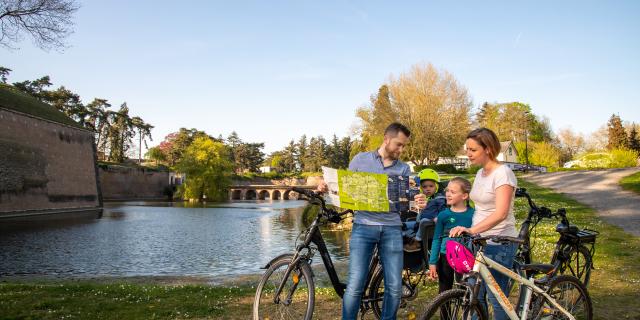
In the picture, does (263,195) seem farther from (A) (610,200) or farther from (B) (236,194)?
(A) (610,200)

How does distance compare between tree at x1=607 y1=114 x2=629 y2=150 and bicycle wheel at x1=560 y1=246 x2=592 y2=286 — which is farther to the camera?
tree at x1=607 y1=114 x2=629 y2=150

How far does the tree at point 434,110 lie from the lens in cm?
4919

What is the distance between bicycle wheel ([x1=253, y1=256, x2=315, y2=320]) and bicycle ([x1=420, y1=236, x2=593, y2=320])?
1315 millimetres

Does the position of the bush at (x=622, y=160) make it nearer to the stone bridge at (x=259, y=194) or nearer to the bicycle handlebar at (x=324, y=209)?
the stone bridge at (x=259, y=194)

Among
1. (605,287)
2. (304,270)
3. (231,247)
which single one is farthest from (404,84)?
(304,270)

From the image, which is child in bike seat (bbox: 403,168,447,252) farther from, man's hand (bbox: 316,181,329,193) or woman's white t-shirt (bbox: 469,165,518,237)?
man's hand (bbox: 316,181,329,193)

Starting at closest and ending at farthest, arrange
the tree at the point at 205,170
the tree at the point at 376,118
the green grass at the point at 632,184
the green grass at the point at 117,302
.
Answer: the green grass at the point at 117,302 → the green grass at the point at 632,184 → the tree at the point at 376,118 → the tree at the point at 205,170

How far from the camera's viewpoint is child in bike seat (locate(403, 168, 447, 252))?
485 cm

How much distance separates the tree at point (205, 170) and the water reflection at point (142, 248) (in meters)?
37.2

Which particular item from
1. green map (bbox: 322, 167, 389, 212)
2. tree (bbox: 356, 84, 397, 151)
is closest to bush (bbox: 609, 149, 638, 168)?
tree (bbox: 356, 84, 397, 151)

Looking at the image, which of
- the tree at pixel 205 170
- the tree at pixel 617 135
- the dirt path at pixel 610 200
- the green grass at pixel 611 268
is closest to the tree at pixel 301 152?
the tree at pixel 205 170

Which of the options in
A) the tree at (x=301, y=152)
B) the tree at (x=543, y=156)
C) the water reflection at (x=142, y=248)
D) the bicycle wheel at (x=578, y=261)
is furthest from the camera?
→ the tree at (x=301, y=152)

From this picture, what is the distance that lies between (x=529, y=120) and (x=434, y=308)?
96.2 meters

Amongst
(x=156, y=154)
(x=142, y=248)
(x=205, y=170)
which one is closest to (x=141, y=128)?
(x=156, y=154)
